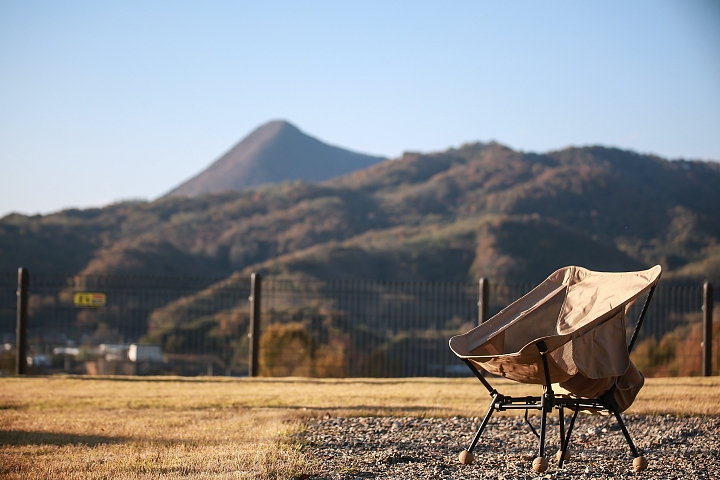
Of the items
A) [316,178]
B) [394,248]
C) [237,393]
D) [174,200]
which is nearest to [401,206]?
[394,248]

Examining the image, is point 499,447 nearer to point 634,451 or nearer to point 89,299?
point 634,451

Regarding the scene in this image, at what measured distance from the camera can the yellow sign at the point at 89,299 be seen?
42.3ft

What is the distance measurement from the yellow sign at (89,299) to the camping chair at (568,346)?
30.3 ft

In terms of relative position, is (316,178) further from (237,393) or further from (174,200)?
(237,393)

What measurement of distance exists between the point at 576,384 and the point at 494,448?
1141 millimetres

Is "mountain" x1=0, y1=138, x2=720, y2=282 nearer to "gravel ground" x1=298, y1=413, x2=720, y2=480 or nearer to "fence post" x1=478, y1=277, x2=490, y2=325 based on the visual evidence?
"fence post" x1=478, y1=277, x2=490, y2=325

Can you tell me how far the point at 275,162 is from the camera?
99.0 metres

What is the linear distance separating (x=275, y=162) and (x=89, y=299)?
285 ft

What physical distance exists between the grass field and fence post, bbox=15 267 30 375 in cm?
90

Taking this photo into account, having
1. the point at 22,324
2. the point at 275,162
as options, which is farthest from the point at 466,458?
the point at 275,162

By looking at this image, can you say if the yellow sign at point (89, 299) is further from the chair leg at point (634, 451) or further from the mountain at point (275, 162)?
the mountain at point (275, 162)

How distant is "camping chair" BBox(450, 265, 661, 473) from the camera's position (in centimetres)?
460

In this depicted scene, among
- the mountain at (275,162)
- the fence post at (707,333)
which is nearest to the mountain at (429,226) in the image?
the mountain at (275,162)

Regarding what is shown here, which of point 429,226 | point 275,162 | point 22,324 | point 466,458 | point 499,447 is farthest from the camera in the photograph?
point 275,162
